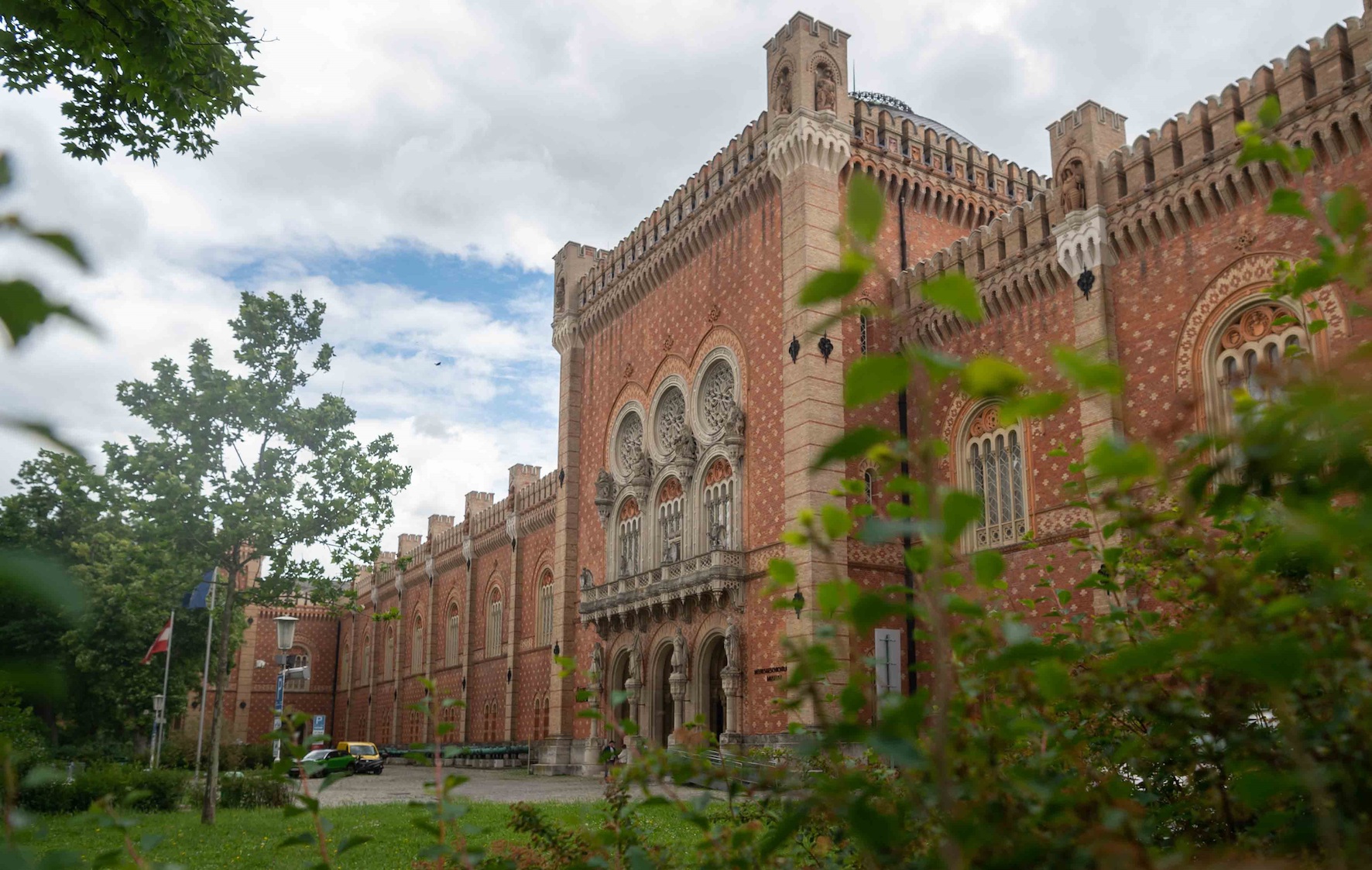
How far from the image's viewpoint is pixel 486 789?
2469 centimetres

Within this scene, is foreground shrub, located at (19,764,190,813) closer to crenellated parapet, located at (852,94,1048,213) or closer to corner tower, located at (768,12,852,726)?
corner tower, located at (768,12,852,726)

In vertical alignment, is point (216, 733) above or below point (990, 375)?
below

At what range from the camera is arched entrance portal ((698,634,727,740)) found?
24516 mm

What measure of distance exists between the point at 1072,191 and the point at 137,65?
607 inches

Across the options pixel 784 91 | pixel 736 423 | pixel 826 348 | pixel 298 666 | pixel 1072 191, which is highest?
pixel 784 91

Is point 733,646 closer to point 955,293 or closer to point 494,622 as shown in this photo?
point 494,622

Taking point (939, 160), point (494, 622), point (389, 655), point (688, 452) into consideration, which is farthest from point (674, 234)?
point (389, 655)

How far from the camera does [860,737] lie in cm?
→ 179

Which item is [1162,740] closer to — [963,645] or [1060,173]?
[963,645]

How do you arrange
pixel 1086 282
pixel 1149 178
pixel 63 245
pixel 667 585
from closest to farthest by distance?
pixel 63 245 → pixel 1149 178 → pixel 1086 282 → pixel 667 585

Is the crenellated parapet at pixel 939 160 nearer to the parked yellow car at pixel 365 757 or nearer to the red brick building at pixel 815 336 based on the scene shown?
the red brick building at pixel 815 336

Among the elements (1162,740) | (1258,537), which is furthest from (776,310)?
(1162,740)

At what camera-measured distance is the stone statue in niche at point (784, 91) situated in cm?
2355

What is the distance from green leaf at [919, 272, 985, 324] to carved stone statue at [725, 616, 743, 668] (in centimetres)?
2195
